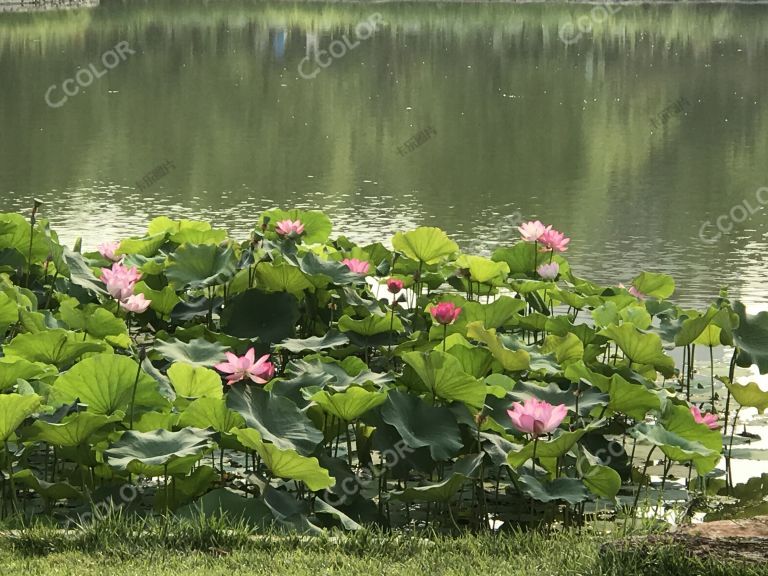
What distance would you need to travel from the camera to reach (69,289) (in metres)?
4.90

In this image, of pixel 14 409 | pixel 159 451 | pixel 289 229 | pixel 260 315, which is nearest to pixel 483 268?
pixel 289 229

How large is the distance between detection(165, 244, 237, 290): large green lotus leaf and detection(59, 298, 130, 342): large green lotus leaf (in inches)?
Result: 21.1

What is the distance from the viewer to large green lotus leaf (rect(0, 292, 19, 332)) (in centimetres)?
415

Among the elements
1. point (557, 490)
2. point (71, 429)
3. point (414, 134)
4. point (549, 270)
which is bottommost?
point (414, 134)

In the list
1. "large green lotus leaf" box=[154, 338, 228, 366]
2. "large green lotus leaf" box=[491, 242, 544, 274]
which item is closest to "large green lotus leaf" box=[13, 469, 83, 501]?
"large green lotus leaf" box=[154, 338, 228, 366]

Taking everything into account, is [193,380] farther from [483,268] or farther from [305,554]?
[483,268]

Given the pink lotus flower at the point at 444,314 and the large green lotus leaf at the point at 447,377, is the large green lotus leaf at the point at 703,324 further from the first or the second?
the large green lotus leaf at the point at 447,377

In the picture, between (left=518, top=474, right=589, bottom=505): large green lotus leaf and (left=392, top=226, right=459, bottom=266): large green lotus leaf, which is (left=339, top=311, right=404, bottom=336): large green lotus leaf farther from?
(left=518, top=474, right=589, bottom=505): large green lotus leaf

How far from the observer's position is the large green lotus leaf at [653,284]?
17.1ft

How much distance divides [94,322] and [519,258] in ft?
6.13

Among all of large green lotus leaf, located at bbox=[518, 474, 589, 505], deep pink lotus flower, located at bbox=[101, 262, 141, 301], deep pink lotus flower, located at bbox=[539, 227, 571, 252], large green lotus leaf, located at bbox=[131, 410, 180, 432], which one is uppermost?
deep pink lotus flower, located at bbox=[101, 262, 141, 301]

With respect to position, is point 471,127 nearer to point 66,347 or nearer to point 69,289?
point 69,289

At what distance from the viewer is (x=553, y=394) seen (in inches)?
155

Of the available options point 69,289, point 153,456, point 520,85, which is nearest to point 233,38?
point 520,85
